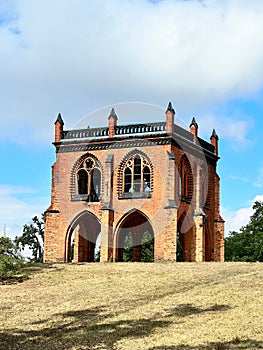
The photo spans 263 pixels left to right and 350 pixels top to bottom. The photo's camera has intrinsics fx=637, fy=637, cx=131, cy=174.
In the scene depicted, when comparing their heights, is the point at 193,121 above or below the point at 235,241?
above

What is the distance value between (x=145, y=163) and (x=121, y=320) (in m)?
20.1

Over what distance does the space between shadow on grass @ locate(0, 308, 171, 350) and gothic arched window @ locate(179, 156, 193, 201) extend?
20366mm

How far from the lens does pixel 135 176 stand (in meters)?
37.8

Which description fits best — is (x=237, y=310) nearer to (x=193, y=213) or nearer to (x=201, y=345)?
(x=201, y=345)

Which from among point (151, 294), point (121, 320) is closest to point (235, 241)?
point (151, 294)

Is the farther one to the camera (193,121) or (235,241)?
(235,241)

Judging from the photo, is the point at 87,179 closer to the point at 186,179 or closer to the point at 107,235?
the point at 107,235

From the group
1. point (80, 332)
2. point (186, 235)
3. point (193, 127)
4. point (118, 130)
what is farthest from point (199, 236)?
point (80, 332)

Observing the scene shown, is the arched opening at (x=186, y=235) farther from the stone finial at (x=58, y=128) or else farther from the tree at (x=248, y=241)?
the tree at (x=248, y=241)

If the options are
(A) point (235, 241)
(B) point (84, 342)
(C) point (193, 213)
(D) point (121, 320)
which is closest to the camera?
(B) point (84, 342)

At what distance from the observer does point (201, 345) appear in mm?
14820

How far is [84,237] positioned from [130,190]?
546cm

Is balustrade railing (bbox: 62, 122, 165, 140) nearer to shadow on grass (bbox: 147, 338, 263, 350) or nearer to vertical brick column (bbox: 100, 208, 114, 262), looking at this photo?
vertical brick column (bbox: 100, 208, 114, 262)

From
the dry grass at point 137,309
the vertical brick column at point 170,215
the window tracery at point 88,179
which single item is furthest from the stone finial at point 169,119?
the dry grass at point 137,309
